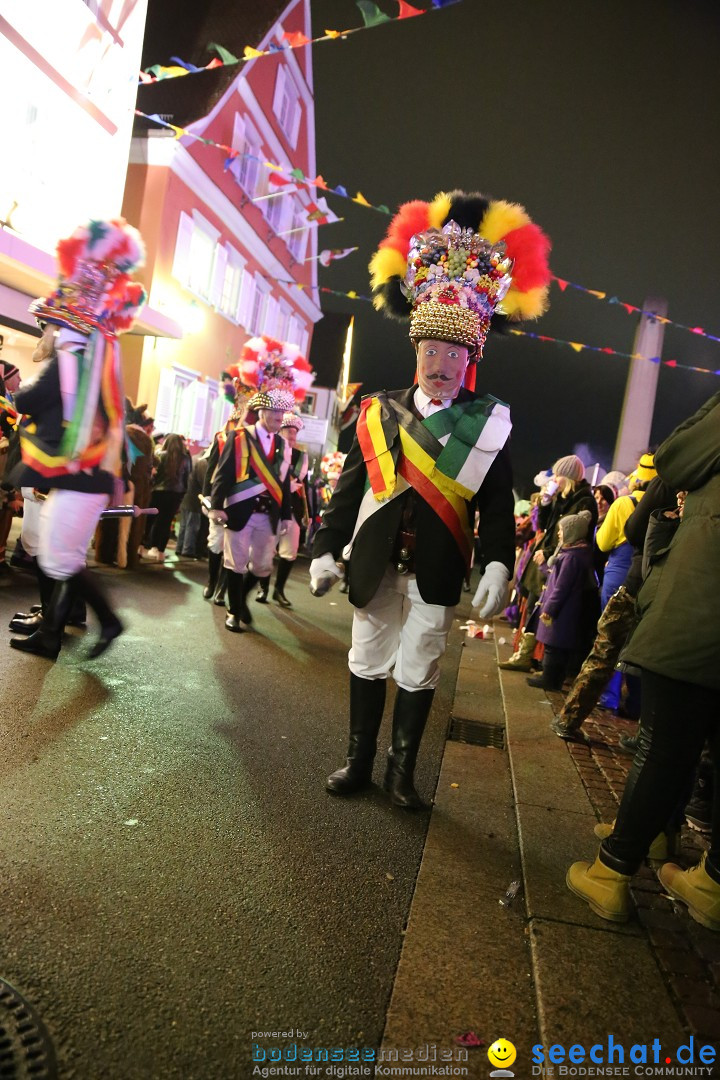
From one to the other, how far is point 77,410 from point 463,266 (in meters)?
2.31

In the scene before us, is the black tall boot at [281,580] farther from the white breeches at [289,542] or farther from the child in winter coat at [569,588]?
the child in winter coat at [569,588]

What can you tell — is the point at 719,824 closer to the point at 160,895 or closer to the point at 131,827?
the point at 160,895

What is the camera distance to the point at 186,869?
2.44 metres

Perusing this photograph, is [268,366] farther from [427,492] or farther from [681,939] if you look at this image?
[681,939]

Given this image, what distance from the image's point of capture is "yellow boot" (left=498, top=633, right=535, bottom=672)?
6.60m

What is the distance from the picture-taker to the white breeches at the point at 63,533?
4.07 meters

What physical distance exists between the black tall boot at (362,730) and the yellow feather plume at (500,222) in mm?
2191

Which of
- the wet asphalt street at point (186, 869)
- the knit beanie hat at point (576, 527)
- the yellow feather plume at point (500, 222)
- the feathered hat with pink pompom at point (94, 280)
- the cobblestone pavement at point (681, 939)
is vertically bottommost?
the wet asphalt street at point (186, 869)

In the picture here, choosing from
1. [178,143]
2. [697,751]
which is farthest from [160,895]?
[178,143]

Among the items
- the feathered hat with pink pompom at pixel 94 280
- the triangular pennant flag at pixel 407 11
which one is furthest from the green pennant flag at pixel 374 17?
the feathered hat with pink pompom at pixel 94 280

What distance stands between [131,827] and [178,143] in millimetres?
16644

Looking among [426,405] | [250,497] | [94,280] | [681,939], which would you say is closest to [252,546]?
[250,497]

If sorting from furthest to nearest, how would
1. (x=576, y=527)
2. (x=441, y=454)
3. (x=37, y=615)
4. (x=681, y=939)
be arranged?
(x=576, y=527), (x=37, y=615), (x=441, y=454), (x=681, y=939)

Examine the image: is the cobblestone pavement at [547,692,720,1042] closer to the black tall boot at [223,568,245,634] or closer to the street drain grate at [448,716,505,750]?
the street drain grate at [448,716,505,750]
